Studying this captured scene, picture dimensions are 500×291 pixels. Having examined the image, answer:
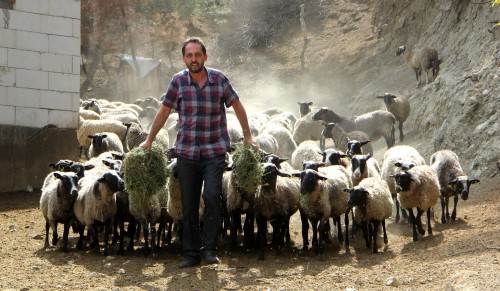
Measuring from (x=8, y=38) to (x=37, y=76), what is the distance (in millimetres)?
887

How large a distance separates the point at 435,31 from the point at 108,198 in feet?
55.9

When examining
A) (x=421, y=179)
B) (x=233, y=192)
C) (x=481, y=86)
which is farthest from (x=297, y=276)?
(x=481, y=86)

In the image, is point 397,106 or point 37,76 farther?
point 397,106

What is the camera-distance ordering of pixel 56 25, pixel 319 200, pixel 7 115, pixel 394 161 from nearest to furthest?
pixel 319 200 → pixel 394 161 → pixel 7 115 → pixel 56 25

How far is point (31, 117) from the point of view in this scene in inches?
553

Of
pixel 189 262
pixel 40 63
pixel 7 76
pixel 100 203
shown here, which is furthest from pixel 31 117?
pixel 189 262

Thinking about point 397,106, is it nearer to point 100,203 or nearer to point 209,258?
point 100,203

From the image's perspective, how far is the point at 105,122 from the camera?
56.6 ft

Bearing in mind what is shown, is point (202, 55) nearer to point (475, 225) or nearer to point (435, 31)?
point (475, 225)

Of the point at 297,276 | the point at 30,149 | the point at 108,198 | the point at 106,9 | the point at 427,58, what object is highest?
the point at 106,9

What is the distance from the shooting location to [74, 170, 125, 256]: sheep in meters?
9.76

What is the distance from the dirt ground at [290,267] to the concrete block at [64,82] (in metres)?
3.78

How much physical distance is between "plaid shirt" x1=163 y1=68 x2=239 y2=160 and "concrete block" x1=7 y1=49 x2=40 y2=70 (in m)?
6.54

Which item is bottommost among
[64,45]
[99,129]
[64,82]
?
[99,129]
